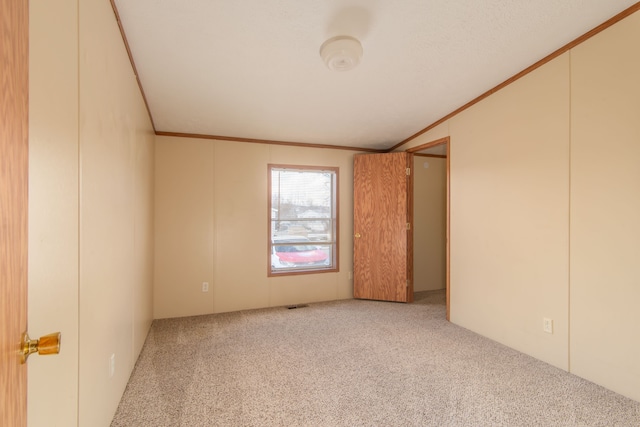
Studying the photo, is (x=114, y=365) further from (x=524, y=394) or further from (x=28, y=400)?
(x=524, y=394)

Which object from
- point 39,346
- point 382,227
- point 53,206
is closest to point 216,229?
point 382,227

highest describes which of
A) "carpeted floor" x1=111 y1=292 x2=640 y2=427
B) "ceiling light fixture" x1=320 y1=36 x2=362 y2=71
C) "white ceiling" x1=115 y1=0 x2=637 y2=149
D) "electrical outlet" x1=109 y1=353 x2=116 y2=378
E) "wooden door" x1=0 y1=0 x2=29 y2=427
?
"white ceiling" x1=115 y1=0 x2=637 y2=149

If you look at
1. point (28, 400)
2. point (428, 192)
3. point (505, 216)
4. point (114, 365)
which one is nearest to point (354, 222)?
point (428, 192)

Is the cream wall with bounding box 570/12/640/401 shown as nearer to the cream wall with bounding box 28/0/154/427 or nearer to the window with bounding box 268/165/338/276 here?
the window with bounding box 268/165/338/276

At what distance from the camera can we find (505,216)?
282 centimetres

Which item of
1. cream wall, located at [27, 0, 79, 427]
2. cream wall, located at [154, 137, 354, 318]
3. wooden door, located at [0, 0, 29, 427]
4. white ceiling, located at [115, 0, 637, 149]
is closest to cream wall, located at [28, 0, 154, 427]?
cream wall, located at [27, 0, 79, 427]

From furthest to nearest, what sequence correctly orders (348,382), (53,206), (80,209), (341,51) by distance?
(348,382)
(341,51)
(80,209)
(53,206)

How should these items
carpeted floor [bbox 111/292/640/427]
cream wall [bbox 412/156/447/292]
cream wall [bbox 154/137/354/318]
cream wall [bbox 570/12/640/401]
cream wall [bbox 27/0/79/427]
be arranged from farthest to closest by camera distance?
cream wall [bbox 412/156/447/292], cream wall [bbox 154/137/354/318], cream wall [bbox 570/12/640/401], carpeted floor [bbox 111/292/640/427], cream wall [bbox 27/0/79/427]

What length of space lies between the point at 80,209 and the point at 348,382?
79.2 inches

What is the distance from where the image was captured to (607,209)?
6.77ft

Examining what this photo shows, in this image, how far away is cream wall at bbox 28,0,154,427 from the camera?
2.93 ft

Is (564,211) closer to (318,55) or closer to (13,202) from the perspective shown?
(318,55)

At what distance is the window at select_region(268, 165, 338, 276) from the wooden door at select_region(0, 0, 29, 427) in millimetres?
3260

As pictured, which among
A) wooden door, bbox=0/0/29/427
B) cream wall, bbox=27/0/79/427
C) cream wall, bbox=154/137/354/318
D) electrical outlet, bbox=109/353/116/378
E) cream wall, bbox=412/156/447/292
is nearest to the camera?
wooden door, bbox=0/0/29/427
